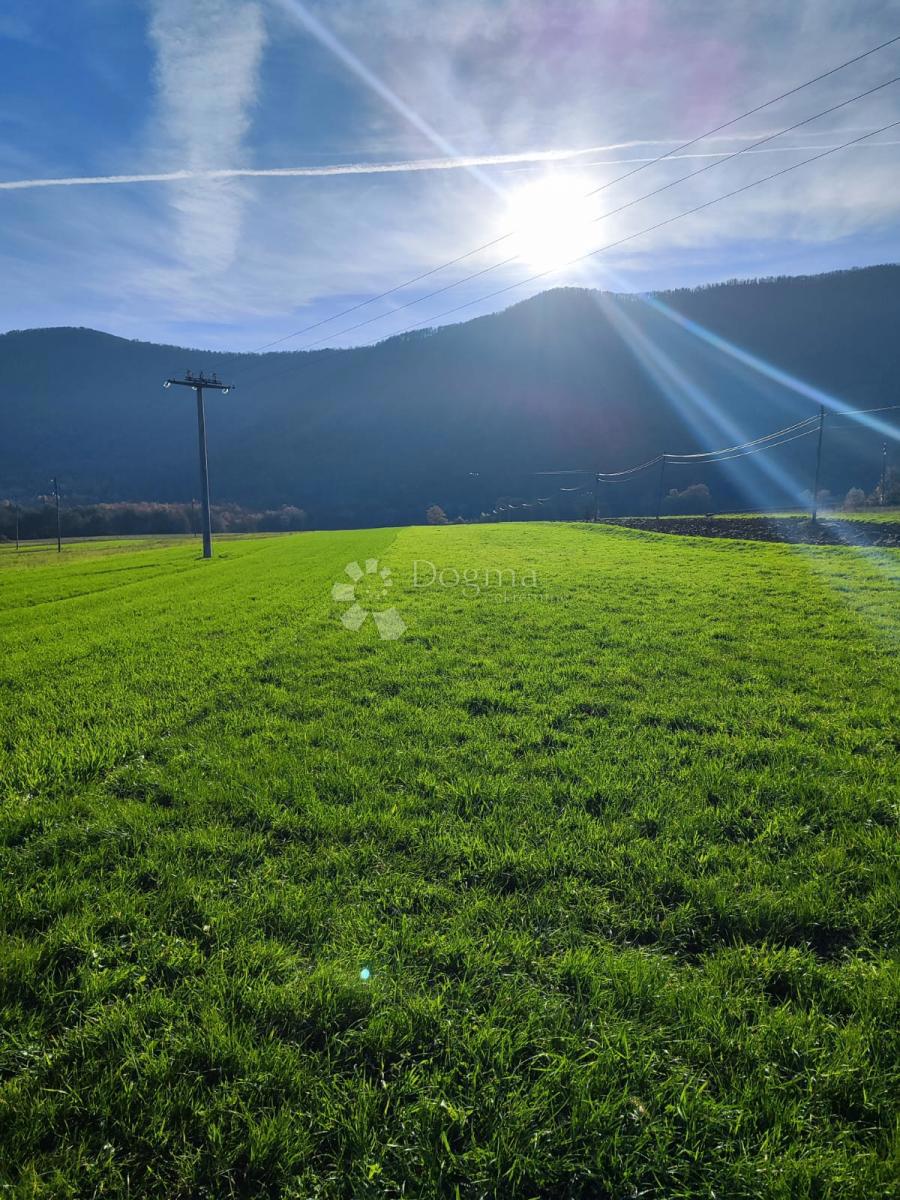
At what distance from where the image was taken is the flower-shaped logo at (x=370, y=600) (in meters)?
12.5

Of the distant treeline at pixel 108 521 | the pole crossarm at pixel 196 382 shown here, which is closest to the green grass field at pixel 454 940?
the pole crossarm at pixel 196 382

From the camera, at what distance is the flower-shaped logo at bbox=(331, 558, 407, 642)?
12461 millimetres

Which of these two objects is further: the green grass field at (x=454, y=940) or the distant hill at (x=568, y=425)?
the distant hill at (x=568, y=425)

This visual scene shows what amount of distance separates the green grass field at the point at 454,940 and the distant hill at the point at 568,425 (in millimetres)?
131391

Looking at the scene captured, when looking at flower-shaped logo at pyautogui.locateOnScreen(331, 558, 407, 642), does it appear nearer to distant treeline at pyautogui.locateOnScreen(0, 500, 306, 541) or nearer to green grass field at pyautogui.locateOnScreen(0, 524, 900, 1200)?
green grass field at pyautogui.locateOnScreen(0, 524, 900, 1200)

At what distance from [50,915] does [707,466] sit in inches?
6547

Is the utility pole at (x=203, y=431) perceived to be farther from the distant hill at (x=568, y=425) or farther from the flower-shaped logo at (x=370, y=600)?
the distant hill at (x=568, y=425)

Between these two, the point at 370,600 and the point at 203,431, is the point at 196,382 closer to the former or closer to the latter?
the point at 203,431

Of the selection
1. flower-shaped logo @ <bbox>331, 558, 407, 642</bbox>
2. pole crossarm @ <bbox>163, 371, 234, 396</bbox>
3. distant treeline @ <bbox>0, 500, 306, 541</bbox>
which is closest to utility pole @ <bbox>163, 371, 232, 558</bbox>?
pole crossarm @ <bbox>163, 371, 234, 396</bbox>

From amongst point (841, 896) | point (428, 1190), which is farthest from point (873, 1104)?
point (428, 1190)

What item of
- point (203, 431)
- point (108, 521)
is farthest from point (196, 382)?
point (108, 521)

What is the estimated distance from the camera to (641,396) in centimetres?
17675

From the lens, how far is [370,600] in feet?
53.4

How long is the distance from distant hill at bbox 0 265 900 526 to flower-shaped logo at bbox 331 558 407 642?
11584 cm
